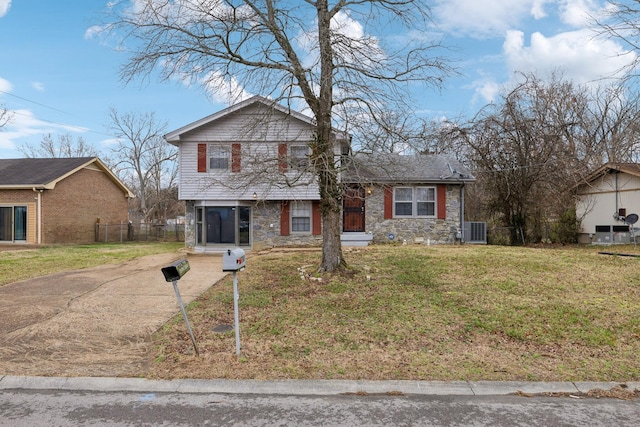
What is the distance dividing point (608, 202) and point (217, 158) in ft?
55.5

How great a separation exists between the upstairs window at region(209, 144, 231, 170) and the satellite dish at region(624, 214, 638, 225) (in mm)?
16525

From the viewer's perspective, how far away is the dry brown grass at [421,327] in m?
4.45

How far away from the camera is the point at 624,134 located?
71.5ft

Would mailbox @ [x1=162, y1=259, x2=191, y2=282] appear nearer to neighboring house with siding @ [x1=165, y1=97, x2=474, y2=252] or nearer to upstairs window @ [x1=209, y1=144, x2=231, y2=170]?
neighboring house with siding @ [x1=165, y1=97, x2=474, y2=252]

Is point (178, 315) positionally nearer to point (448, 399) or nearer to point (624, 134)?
point (448, 399)

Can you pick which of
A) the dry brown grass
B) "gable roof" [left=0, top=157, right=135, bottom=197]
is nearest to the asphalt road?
the dry brown grass

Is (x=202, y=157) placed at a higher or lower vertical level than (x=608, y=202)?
higher

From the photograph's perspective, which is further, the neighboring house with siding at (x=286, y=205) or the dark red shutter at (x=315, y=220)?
the dark red shutter at (x=315, y=220)

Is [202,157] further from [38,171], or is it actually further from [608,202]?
[608,202]

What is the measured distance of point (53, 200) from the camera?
792 inches

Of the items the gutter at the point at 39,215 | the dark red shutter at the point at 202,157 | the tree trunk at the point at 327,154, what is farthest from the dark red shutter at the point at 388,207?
the gutter at the point at 39,215

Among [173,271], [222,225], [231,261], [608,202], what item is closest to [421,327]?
[231,261]

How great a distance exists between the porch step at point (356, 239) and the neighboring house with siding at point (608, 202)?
1026 cm

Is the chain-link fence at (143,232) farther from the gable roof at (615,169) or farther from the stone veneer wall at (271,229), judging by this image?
the gable roof at (615,169)
